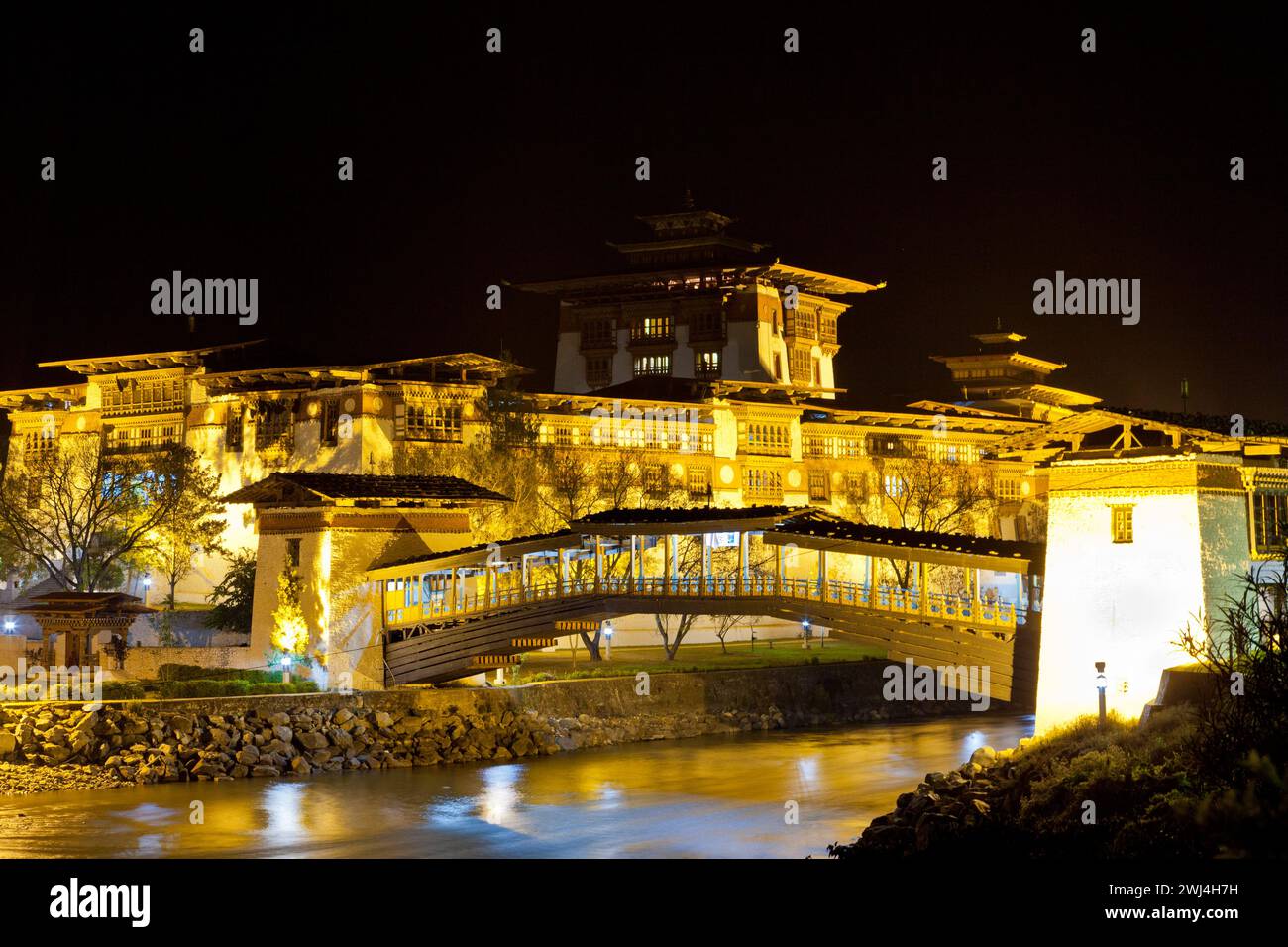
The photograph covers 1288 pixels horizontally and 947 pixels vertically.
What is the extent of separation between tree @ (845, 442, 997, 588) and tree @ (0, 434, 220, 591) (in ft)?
91.6

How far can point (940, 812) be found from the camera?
25453mm

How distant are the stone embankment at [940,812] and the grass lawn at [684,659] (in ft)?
62.7

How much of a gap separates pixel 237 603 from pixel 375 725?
11.5m

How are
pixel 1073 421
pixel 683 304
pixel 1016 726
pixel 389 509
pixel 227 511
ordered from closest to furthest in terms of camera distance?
pixel 1073 421 → pixel 389 509 → pixel 1016 726 → pixel 227 511 → pixel 683 304

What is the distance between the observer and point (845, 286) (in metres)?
83.1

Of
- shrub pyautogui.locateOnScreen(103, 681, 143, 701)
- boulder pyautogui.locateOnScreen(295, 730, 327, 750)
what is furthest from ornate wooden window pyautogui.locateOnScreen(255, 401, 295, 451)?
boulder pyautogui.locateOnScreen(295, 730, 327, 750)

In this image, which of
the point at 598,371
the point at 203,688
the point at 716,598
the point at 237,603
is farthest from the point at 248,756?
the point at 598,371

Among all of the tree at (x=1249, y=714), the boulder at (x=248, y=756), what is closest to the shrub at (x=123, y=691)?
the boulder at (x=248, y=756)

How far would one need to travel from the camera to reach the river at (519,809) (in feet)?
96.4

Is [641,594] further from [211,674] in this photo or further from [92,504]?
[92,504]

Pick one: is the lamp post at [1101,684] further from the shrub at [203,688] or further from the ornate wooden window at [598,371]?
the ornate wooden window at [598,371]
